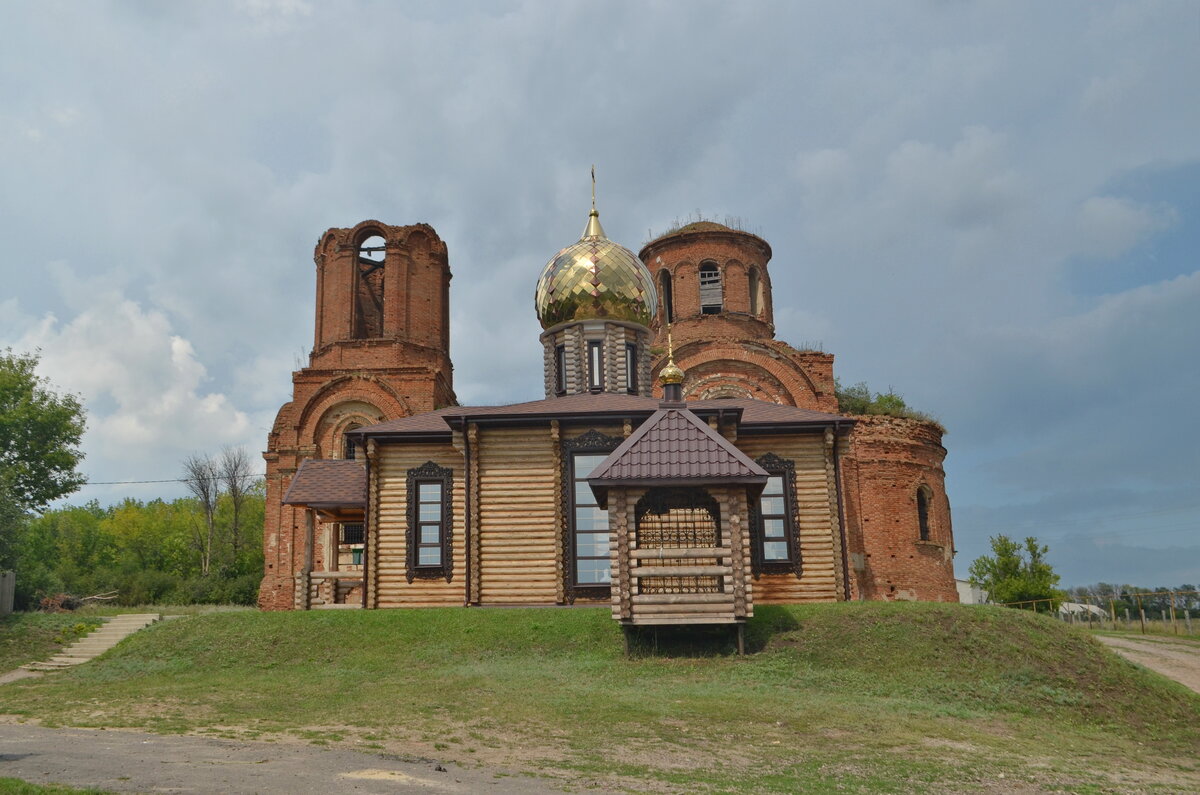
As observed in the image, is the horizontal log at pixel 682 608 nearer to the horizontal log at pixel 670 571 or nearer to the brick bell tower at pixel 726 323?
the horizontal log at pixel 670 571

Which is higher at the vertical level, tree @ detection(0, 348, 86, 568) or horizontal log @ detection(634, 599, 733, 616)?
tree @ detection(0, 348, 86, 568)

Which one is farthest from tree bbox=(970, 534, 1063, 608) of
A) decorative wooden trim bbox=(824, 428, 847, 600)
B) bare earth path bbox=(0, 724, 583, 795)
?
bare earth path bbox=(0, 724, 583, 795)

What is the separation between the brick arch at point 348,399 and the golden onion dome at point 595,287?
25.1 feet

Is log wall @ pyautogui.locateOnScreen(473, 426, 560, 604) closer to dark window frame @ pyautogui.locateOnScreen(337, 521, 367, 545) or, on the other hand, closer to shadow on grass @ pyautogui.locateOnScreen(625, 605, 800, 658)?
shadow on grass @ pyautogui.locateOnScreen(625, 605, 800, 658)

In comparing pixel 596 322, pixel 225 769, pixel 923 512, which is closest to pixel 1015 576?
pixel 923 512

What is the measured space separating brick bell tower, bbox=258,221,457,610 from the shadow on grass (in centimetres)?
1762

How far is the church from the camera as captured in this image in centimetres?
1603

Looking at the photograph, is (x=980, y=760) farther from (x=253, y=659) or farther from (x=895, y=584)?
(x=895, y=584)

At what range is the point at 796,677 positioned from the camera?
547 inches

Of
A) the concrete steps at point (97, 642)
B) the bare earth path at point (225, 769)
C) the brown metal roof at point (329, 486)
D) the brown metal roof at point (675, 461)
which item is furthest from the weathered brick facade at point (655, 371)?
the bare earth path at point (225, 769)

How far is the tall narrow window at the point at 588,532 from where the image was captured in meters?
19.9

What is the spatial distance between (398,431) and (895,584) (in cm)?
1694

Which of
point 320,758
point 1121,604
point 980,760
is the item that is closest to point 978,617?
point 980,760

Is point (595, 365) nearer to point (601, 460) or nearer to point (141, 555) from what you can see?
point (601, 460)
